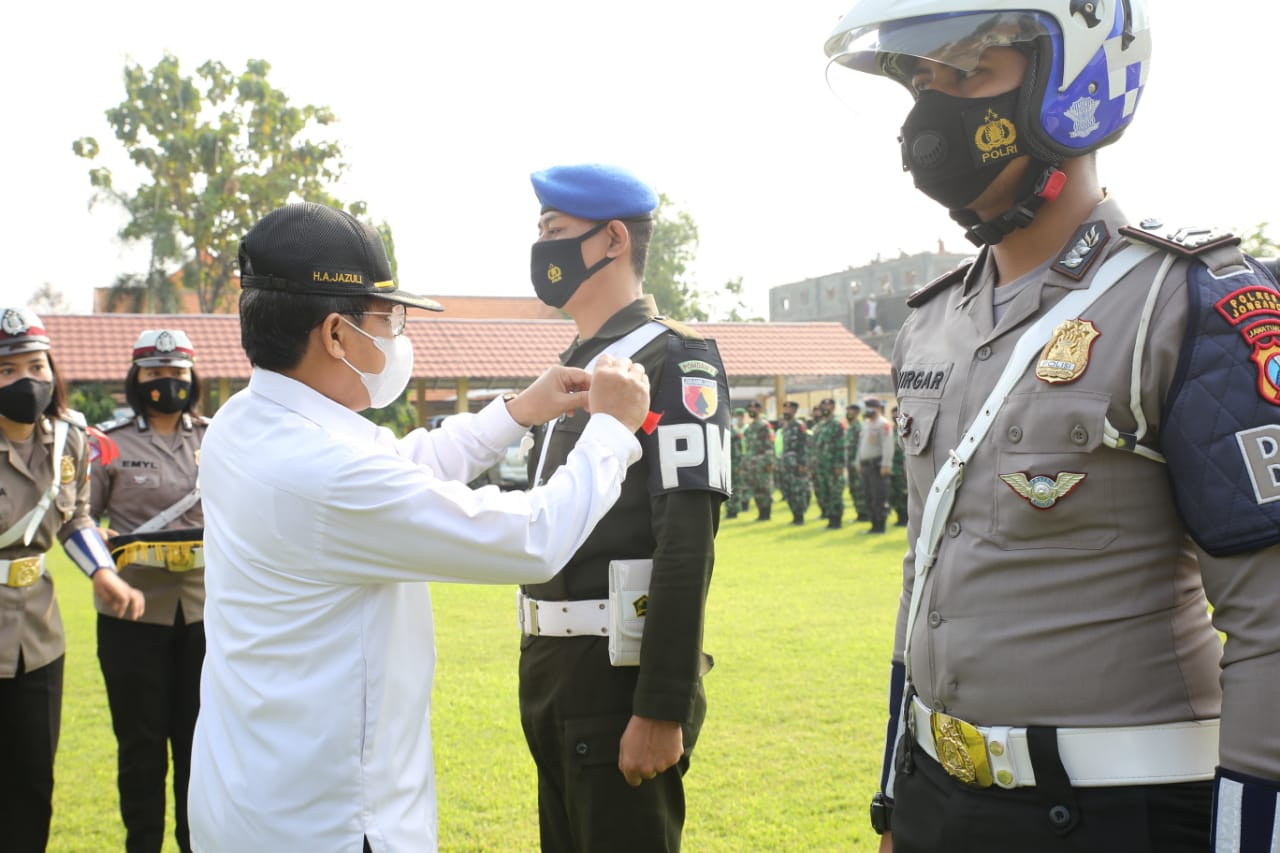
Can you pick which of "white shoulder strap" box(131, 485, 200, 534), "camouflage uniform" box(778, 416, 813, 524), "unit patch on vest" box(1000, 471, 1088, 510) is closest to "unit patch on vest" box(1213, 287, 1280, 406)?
"unit patch on vest" box(1000, 471, 1088, 510)

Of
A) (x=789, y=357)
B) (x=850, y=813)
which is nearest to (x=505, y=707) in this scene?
(x=850, y=813)

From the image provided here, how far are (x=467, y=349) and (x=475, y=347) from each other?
0.31 meters

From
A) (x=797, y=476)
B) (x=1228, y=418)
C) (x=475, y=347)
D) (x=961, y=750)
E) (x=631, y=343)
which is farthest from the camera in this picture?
(x=475, y=347)

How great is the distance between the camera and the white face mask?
2.29m

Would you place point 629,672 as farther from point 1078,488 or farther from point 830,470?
point 830,470

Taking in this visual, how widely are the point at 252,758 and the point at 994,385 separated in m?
1.63

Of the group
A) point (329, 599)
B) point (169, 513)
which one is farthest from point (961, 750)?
point (169, 513)

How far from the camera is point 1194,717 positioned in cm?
170

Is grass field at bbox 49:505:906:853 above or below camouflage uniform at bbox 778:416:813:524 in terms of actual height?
below

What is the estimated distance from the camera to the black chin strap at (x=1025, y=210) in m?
1.94

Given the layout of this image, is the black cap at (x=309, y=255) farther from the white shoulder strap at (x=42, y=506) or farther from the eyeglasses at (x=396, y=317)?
the white shoulder strap at (x=42, y=506)

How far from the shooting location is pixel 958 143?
1941mm

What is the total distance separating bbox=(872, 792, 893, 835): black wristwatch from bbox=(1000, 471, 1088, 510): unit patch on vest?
830 millimetres

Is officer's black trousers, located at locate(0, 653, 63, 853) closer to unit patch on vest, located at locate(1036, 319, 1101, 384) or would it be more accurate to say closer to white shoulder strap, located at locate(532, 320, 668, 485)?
white shoulder strap, located at locate(532, 320, 668, 485)
